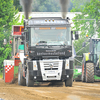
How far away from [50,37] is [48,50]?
59 cm

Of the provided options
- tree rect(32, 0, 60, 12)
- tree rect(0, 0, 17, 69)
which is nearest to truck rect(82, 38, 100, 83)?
tree rect(0, 0, 17, 69)

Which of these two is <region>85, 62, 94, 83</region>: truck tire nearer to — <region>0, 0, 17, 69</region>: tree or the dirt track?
the dirt track

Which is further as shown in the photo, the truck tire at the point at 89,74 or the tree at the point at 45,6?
the tree at the point at 45,6

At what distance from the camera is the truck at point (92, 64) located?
1745 cm

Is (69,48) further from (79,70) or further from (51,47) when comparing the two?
(79,70)

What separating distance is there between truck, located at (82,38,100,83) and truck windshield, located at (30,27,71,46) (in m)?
3.88

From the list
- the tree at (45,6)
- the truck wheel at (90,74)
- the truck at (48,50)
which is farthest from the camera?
the tree at (45,6)

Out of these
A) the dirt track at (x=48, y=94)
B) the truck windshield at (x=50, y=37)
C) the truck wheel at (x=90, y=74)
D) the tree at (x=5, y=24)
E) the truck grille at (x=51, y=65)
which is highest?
the tree at (x=5, y=24)

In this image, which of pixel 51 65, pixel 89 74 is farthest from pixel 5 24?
pixel 51 65

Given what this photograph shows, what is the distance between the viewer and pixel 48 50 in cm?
1402

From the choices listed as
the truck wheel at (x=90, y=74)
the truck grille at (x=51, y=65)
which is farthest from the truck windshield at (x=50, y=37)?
the truck wheel at (x=90, y=74)

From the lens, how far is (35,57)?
14109 millimetres

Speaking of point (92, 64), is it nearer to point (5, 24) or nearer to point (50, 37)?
point (50, 37)

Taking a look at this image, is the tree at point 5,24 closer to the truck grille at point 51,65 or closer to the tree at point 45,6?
the truck grille at point 51,65
